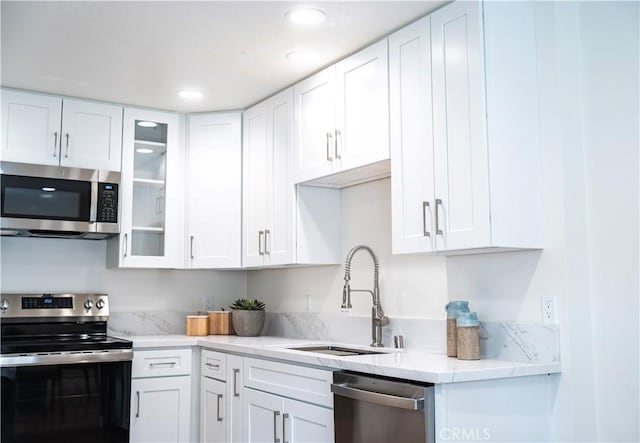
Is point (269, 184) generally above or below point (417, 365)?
above

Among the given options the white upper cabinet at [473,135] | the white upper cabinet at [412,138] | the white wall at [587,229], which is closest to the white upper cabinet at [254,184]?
the white upper cabinet at [412,138]

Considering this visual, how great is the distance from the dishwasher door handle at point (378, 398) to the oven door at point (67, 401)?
154 centimetres

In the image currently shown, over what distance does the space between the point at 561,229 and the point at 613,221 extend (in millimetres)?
184

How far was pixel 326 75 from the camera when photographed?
3342 millimetres

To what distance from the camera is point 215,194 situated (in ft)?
13.6

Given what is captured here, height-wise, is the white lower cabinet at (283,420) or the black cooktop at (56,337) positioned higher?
the black cooktop at (56,337)

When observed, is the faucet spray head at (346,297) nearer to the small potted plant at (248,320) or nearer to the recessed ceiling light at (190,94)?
the small potted plant at (248,320)

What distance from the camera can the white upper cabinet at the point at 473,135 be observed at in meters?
2.44

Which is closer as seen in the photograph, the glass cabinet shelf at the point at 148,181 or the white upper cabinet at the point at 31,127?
the white upper cabinet at the point at 31,127

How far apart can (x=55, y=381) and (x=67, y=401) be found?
0.42ft

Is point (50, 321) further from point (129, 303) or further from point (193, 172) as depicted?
point (193, 172)

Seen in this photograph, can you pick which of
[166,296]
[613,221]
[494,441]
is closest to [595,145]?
[613,221]

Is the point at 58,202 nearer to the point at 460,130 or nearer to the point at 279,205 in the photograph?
the point at 279,205

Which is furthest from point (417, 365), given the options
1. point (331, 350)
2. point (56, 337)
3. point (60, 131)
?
point (60, 131)
